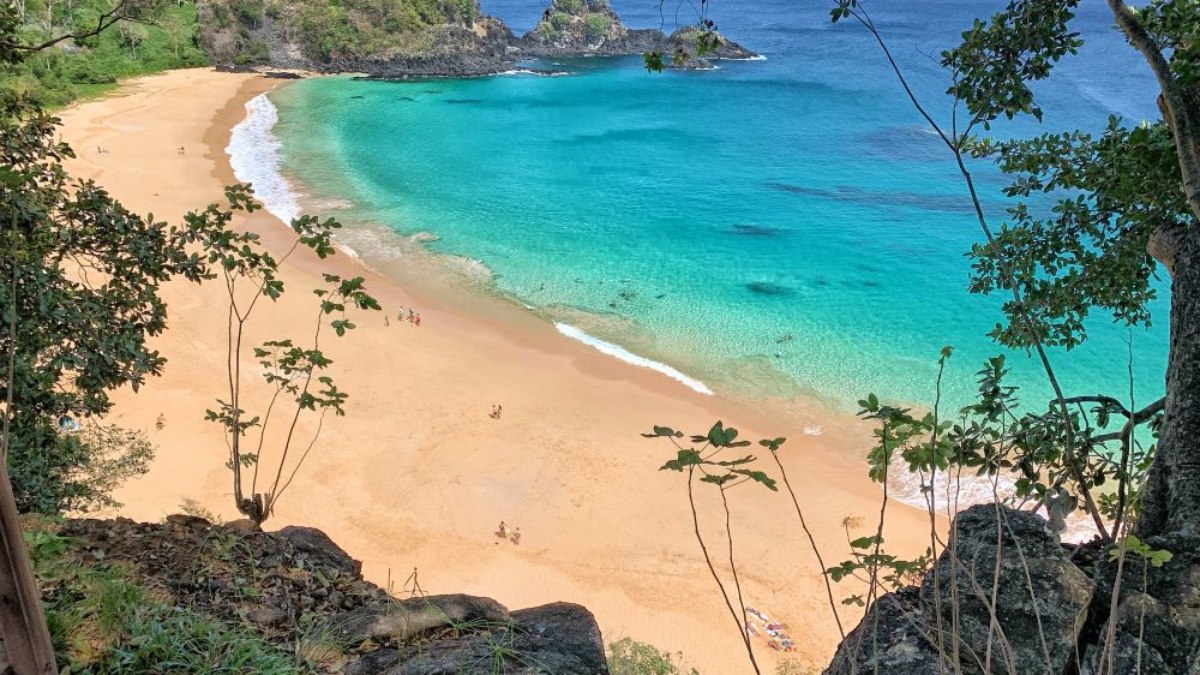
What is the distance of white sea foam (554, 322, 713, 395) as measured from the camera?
19219mm

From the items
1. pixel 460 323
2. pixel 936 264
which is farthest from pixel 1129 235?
pixel 936 264

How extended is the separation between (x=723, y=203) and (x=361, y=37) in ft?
119

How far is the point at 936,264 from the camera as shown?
27.8m

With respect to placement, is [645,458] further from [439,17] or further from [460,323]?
[439,17]

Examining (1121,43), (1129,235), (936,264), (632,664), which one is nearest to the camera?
(1129,235)

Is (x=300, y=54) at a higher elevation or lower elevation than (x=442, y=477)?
higher

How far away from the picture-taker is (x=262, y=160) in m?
35.0

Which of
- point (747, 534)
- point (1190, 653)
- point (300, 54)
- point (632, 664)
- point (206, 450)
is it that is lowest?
point (747, 534)

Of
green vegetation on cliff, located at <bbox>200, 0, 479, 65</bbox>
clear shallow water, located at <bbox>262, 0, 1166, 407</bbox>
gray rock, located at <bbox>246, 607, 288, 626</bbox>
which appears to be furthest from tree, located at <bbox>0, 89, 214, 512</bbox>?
green vegetation on cliff, located at <bbox>200, 0, 479, 65</bbox>

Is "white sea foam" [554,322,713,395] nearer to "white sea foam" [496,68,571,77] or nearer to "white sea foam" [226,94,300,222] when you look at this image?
"white sea foam" [226,94,300,222]

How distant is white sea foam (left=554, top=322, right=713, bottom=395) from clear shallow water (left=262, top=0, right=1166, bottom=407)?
488 mm

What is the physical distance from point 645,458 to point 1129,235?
436 inches

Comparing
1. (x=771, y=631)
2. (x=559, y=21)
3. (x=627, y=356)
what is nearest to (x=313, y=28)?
(x=559, y=21)

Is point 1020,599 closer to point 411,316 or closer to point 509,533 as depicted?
point 509,533
